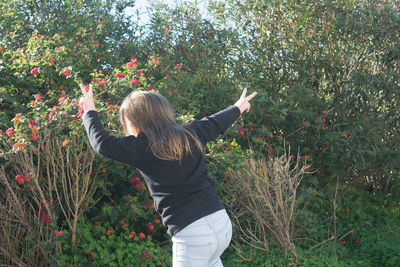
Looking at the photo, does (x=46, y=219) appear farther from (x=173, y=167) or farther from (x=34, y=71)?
(x=173, y=167)

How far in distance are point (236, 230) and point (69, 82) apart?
242 cm

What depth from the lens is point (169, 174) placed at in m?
2.42

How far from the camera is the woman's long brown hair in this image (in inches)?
92.7

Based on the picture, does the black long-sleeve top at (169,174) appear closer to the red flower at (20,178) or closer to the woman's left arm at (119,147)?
the woman's left arm at (119,147)

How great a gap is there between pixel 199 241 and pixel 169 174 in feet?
1.25

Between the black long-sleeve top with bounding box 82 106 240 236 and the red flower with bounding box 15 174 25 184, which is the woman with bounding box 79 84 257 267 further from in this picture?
the red flower with bounding box 15 174 25 184

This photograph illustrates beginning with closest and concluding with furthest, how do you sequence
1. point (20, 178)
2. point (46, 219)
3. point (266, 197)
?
point (20, 178)
point (46, 219)
point (266, 197)

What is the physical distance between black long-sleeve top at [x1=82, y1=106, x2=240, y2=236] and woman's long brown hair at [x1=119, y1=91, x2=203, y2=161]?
0.14 feet

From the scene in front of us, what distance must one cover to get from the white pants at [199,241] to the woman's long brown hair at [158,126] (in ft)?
1.21

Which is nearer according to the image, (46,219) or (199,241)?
(199,241)

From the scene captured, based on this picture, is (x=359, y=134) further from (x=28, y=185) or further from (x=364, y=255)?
(x=28, y=185)

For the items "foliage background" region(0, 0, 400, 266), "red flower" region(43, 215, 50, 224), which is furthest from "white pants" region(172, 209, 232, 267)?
"foliage background" region(0, 0, 400, 266)

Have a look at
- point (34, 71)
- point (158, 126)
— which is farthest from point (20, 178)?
point (158, 126)

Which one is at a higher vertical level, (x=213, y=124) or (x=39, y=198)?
(x=213, y=124)
